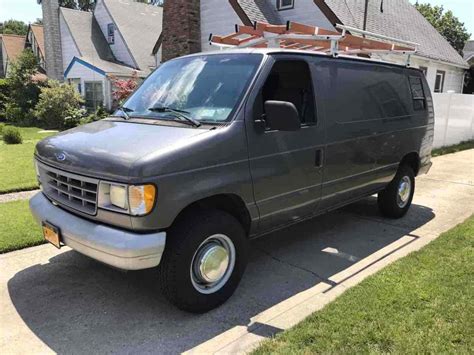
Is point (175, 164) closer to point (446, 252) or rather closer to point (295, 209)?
point (295, 209)

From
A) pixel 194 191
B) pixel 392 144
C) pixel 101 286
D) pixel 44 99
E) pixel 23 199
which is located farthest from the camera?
pixel 44 99

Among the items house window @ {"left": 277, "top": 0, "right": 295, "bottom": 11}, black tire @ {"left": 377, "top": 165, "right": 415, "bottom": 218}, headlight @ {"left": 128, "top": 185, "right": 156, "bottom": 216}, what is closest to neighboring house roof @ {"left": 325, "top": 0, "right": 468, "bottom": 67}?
house window @ {"left": 277, "top": 0, "right": 295, "bottom": 11}

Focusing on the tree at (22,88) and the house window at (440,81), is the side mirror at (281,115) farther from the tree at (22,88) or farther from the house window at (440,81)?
the tree at (22,88)

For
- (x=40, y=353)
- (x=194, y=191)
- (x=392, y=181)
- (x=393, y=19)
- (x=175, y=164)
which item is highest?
(x=393, y=19)

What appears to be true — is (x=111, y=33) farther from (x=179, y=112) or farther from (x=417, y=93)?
(x=179, y=112)

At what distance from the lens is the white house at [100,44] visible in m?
23.7

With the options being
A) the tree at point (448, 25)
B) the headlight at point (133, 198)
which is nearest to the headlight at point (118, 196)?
the headlight at point (133, 198)

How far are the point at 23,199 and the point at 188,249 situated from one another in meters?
4.60

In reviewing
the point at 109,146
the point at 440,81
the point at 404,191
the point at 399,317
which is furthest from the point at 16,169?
the point at 440,81

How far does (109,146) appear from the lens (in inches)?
133

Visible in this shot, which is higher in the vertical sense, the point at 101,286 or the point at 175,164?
the point at 175,164

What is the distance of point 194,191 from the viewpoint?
334 centimetres

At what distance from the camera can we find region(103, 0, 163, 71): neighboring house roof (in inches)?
971

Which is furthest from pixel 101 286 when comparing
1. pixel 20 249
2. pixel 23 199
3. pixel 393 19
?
pixel 393 19
